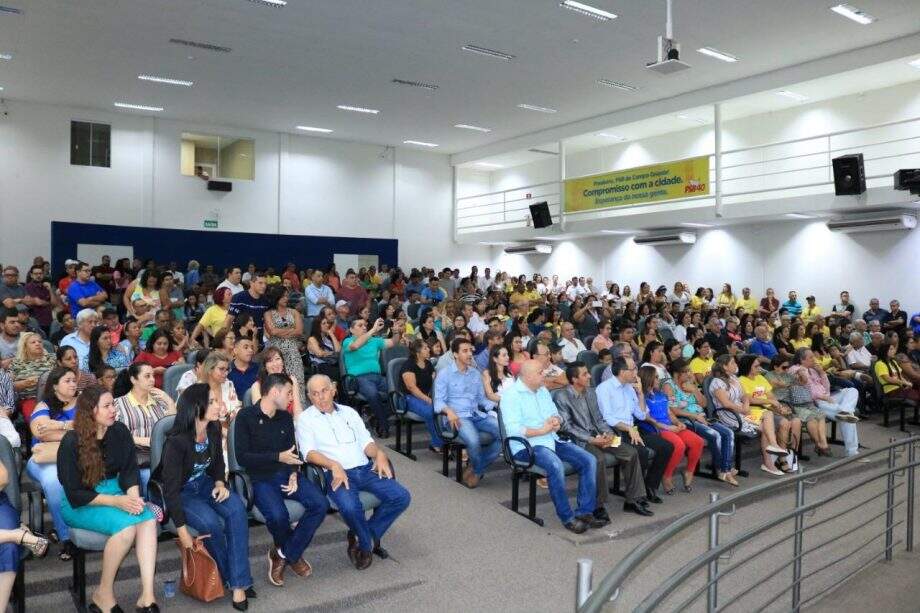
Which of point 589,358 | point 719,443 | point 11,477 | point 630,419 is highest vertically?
point 589,358

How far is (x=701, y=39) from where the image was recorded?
37.8 ft

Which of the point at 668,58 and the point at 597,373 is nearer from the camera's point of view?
the point at 597,373

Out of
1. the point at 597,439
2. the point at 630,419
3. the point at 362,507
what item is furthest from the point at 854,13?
the point at 362,507

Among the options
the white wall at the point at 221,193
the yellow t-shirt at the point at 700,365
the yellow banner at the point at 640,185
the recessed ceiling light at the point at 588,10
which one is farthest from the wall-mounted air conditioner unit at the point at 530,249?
the yellow t-shirt at the point at 700,365

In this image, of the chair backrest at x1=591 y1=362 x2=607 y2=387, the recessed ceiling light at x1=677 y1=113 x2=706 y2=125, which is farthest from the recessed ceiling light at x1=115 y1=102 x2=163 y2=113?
the chair backrest at x1=591 y1=362 x2=607 y2=387

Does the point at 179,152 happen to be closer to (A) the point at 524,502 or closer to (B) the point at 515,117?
(B) the point at 515,117

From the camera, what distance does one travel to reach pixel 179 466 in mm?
4059

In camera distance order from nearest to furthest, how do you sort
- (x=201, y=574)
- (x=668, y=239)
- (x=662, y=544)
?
1. (x=662, y=544)
2. (x=201, y=574)
3. (x=668, y=239)

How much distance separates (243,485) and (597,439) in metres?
2.95

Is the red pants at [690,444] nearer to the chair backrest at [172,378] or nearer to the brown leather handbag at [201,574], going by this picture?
the brown leather handbag at [201,574]

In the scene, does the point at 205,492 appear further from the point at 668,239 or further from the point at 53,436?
the point at 668,239

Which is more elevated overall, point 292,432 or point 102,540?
point 292,432

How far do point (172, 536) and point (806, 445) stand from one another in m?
7.51

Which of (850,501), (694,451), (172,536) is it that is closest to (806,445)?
(850,501)
